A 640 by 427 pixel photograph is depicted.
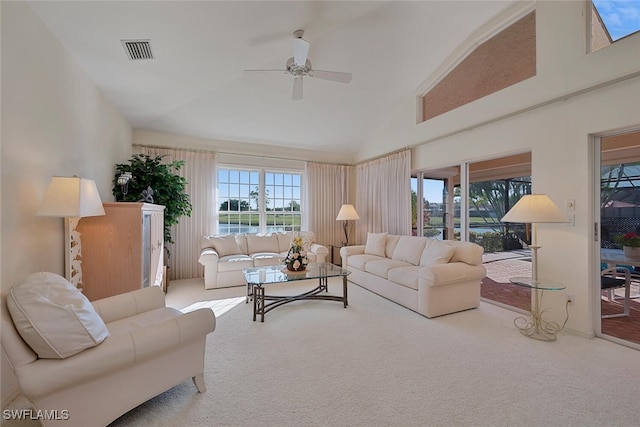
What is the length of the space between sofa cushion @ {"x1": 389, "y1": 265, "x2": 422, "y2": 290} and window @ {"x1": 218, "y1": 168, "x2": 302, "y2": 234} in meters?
3.00

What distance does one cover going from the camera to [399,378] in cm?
212

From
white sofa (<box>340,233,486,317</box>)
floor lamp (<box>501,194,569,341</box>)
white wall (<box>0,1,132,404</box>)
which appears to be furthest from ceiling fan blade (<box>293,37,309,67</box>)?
white sofa (<box>340,233,486,317</box>)

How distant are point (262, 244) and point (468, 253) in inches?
141

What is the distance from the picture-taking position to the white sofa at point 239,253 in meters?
4.55

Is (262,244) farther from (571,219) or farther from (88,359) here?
(571,219)

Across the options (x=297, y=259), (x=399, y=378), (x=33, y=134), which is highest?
(x=33, y=134)

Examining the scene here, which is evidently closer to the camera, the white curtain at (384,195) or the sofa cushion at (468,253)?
the sofa cushion at (468,253)

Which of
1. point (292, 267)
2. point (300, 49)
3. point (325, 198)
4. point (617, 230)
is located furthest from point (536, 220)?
point (325, 198)

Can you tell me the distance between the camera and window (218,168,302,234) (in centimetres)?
570

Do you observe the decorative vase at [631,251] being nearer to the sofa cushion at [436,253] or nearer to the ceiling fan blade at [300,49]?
the sofa cushion at [436,253]

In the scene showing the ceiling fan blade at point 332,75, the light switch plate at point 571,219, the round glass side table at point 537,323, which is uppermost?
the ceiling fan blade at point 332,75

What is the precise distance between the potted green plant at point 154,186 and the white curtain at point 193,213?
0.59 m

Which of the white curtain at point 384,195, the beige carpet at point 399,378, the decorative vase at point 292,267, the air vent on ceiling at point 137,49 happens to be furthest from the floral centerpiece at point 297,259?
the air vent on ceiling at point 137,49

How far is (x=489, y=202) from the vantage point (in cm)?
399
